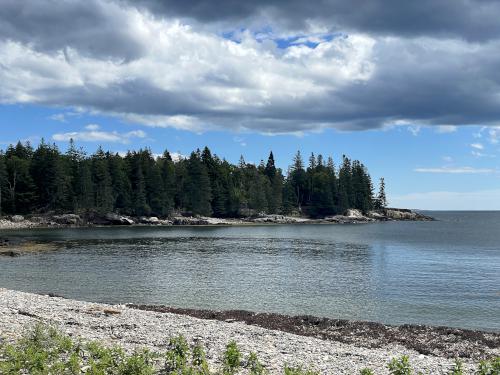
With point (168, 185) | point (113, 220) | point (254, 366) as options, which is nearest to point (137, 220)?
point (113, 220)

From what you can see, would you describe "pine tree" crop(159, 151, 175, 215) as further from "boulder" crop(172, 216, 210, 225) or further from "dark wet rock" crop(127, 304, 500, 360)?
"dark wet rock" crop(127, 304, 500, 360)

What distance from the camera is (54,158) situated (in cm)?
14175

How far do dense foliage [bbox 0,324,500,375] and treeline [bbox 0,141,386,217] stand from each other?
133411mm

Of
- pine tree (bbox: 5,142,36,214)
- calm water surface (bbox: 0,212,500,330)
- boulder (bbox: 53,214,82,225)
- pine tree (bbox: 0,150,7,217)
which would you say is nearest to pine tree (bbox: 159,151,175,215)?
boulder (bbox: 53,214,82,225)

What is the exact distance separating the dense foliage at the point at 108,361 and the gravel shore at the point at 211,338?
1202mm

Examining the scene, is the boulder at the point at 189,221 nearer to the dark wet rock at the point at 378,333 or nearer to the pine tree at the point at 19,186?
the pine tree at the point at 19,186

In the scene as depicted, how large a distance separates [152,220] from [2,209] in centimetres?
4277

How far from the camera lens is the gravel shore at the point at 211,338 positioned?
16766mm

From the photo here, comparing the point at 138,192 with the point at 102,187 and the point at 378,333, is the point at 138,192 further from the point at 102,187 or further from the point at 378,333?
the point at 378,333

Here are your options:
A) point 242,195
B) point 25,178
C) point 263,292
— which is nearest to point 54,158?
point 25,178

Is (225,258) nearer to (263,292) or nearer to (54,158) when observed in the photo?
(263,292)

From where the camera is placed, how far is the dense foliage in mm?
12633

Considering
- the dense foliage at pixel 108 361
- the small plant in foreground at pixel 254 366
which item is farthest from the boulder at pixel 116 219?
the small plant in foreground at pixel 254 366

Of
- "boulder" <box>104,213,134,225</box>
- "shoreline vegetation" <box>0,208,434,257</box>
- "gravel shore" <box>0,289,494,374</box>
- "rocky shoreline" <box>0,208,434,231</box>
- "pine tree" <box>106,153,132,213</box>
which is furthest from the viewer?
"pine tree" <box>106,153,132,213</box>
